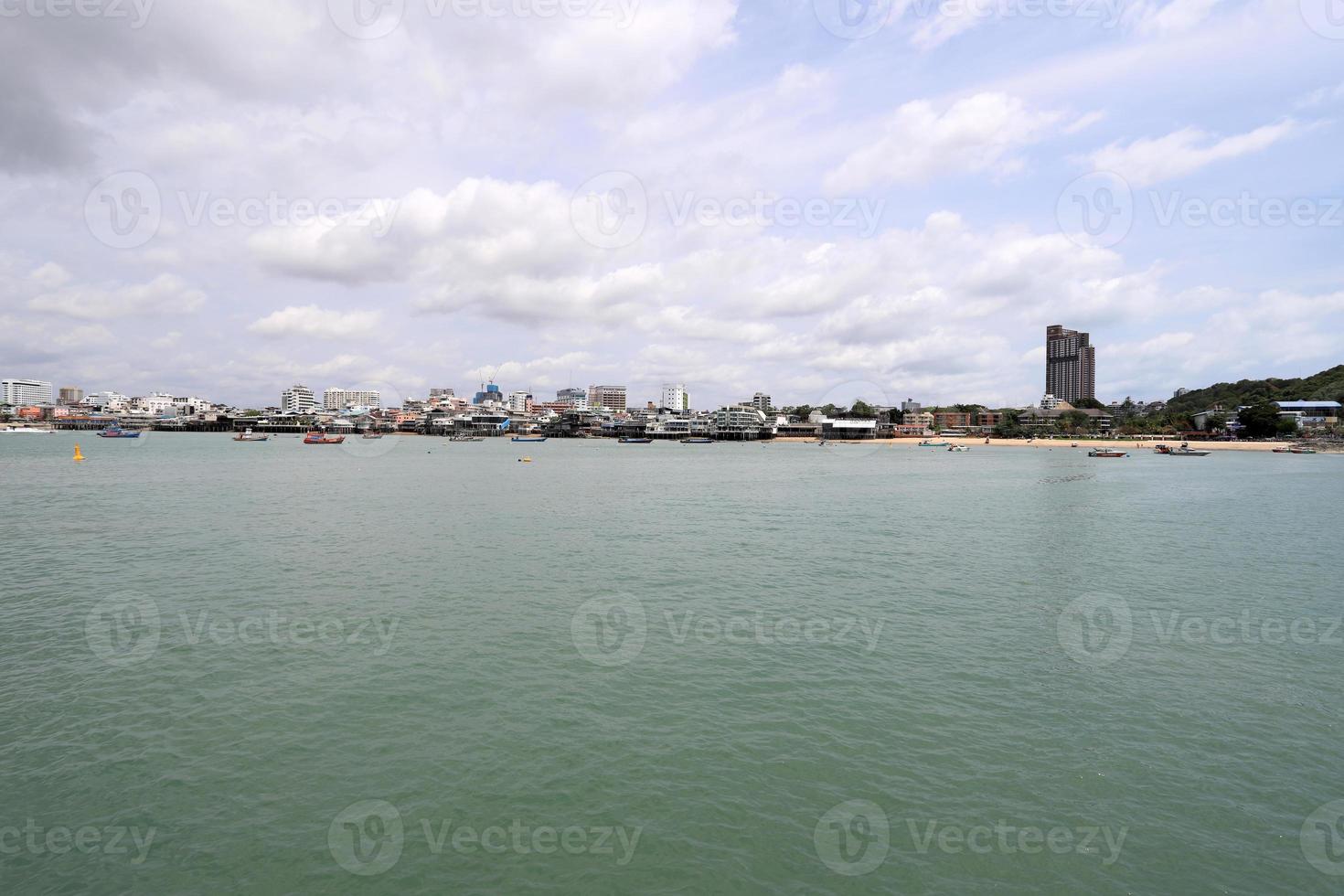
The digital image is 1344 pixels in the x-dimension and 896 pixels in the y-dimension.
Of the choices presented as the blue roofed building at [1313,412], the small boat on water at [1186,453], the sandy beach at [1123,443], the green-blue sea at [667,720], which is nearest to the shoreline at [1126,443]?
the sandy beach at [1123,443]

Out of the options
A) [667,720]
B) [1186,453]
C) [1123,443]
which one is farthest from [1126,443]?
[667,720]

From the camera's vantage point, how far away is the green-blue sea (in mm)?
8320

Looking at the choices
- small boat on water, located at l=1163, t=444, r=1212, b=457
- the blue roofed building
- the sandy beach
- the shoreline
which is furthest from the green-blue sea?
the blue roofed building

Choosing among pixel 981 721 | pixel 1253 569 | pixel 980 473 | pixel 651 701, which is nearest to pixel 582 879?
pixel 651 701

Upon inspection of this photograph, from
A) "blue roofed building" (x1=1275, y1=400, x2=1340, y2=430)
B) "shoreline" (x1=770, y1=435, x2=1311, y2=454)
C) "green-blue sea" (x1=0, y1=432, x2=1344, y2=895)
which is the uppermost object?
"blue roofed building" (x1=1275, y1=400, x2=1340, y2=430)

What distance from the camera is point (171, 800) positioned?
30.9 ft

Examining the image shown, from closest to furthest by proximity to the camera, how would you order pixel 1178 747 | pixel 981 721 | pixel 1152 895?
pixel 1152 895 < pixel 1178 747 < pixel 981 721

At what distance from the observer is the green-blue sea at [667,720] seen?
27.3 feet

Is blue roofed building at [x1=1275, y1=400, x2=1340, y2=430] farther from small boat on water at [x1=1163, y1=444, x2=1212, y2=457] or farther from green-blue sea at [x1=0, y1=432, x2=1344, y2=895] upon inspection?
Result: green-blue sea at [x1=0, y1=432, x2=1344, y2=895]

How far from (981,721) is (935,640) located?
14.7 ft

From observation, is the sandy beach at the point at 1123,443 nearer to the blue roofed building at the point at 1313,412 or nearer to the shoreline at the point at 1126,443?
the shoreline at the point at 1126,443

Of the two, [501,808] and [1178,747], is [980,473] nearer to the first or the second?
[1178,747]

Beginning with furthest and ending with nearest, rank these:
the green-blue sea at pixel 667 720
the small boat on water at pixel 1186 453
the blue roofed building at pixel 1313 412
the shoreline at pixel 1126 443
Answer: the blue roofed building at pixel 1313 412 → the shoreline at pixel 1126 443 → the small boat on water at pixel 1186 453 → the green-blue sea at pixel 667 720

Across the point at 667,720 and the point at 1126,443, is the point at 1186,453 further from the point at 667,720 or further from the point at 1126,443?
the point at 667,720
